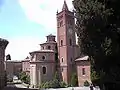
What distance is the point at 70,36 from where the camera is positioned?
62844 millimetres

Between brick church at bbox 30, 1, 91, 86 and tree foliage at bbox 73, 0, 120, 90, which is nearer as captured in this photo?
tree foliage at bbox 73, 0, 120, 90

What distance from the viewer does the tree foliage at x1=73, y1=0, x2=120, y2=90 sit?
2000cm

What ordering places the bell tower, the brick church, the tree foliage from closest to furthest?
1. the tree foliage
2. the bell tower
3. the brick church

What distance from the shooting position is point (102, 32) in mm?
20625

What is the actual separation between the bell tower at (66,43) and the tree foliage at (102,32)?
3819 cm

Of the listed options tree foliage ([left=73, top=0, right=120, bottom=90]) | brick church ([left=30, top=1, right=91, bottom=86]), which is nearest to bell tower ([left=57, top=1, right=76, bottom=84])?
brick church ([left=30, top=1, right=91, bottom=86])

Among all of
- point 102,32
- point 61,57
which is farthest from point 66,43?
point 102,32

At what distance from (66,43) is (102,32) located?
40.9 m

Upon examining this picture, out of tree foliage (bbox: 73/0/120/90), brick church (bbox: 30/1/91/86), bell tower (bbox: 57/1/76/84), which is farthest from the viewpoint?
brick church (bbox: 30/1/91/86)

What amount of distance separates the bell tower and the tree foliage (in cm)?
3819

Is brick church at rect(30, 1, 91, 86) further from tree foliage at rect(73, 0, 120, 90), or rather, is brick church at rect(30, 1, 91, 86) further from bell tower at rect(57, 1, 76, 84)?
tree foliage at rect(73, 0, 120, 90)

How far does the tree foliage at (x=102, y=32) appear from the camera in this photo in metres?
20.0

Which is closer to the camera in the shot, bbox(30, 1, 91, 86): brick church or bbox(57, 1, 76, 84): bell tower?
bbox(57, 1, 76, 84): bell tower

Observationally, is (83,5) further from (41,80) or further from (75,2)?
(41,80)
